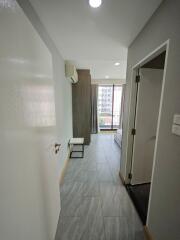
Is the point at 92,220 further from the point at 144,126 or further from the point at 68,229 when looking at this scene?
the point at 144,126

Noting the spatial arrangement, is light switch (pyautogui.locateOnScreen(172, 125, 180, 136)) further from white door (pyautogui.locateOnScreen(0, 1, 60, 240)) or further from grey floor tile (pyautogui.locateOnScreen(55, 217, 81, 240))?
grey floor tile (pyautogui.locateOnScreen(55, 217, 81, 240))

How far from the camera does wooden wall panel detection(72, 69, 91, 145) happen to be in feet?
12.5

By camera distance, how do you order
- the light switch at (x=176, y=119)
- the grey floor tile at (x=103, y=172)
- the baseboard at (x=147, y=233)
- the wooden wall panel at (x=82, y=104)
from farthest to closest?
the wooden wall panel at (x=82, y=104), the grey floor tile at (x=103, y=172), the baseboard at (x=147, y=233), the light switch at (x=176, y=119)

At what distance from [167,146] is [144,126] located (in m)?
0.92

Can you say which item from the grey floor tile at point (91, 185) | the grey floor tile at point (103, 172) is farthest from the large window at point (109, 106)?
the grey floor tile at point (91, 185)

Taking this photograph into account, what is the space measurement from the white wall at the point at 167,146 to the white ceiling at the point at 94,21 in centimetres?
20

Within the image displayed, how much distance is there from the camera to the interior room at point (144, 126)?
1.78 m

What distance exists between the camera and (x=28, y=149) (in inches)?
29.2

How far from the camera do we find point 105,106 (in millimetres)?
6238

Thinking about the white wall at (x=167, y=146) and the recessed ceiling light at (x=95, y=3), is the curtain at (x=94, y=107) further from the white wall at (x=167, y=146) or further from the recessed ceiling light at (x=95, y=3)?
the recessed ceiling light at (x=95, y=3)

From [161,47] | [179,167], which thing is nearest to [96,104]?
[161,47]

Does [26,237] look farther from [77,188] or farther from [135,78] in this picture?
[135,78]

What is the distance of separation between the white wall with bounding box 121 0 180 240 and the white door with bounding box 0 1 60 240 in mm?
1065

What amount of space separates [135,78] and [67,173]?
2.22 metres
